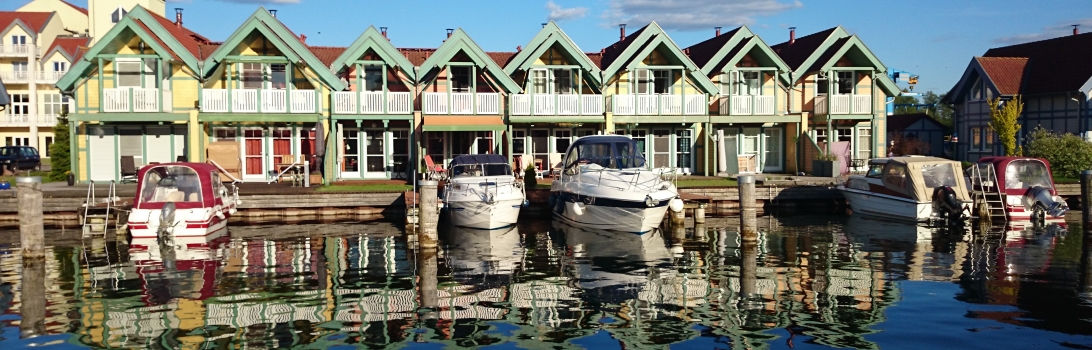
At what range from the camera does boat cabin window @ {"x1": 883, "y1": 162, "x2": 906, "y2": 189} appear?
2714 cm

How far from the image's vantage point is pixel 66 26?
71.1 meters

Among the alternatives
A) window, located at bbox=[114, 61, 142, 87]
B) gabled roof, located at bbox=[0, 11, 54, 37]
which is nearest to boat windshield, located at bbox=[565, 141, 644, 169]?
window, located at bbox=[114, 61, 142, 87]

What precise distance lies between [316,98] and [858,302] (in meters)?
22.0

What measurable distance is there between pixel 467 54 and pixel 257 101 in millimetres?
7502

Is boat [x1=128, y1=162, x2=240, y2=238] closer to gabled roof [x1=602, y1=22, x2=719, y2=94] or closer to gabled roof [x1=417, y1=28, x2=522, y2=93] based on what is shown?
gabled roof [x1=417, y1=28, x2=522, y2=93]

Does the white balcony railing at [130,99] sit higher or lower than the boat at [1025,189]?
higher

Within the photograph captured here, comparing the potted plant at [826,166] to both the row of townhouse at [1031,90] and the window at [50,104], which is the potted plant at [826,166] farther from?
the window at [50,104]

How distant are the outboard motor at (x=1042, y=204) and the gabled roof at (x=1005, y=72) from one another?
18.8 meters

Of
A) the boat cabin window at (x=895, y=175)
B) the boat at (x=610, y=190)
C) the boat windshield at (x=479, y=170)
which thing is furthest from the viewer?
the boat cabin window at (x=895, y=175)

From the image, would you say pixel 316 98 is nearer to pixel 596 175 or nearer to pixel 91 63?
pixel 91 63

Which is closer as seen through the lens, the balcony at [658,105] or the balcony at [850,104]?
the balcony at [658,105]

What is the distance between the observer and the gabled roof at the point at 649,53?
3391 cm

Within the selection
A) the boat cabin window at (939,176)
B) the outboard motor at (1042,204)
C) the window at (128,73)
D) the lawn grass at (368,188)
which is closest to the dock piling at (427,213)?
the lawn grass at (368,188)

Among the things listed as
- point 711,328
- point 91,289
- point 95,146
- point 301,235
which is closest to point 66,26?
point 95,146
